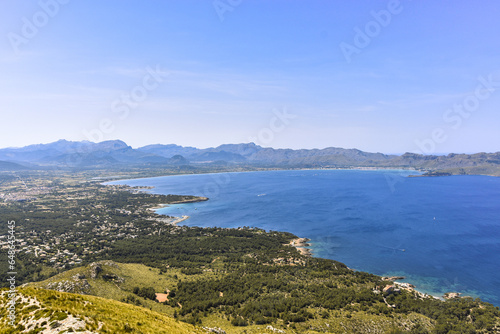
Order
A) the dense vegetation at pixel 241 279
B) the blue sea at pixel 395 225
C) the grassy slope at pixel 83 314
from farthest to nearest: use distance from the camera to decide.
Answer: the blue sea at pixel 395 225 → the dense vegetation at pixel 241 279 → the grassy slope at pixel 83 314

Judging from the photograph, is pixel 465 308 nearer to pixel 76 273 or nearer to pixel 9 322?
pixel 9 322

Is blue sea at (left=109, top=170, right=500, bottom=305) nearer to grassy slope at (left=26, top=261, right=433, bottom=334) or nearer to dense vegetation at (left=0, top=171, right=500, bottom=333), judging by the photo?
dense vegetation at (left=0, top=171, right=500, bottom=333)

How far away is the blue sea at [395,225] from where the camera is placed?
5881 centimetres

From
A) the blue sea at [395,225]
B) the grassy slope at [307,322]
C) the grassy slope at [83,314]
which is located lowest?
the blue sea at [395,225]

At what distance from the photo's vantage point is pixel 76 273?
39.8m

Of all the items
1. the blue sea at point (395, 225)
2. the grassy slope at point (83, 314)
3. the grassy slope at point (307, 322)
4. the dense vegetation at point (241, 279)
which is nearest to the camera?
the grassy slope at point (83, 314)

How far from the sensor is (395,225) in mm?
99500

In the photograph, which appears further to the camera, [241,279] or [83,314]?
[241,279]

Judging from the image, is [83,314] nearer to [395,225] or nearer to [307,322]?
[307,322]

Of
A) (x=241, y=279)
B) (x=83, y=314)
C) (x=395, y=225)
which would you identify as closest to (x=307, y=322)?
(x=241, y=279)

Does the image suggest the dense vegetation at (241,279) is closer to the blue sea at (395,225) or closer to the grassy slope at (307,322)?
the grassy slope at (307,322)

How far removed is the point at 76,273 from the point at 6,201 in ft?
473

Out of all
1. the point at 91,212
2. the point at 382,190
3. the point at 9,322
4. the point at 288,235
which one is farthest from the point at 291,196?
the point at 9,322

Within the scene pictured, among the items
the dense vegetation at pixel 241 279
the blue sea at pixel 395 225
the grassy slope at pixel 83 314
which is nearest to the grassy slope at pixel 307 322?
the dense vegetation at pixel 241 279
